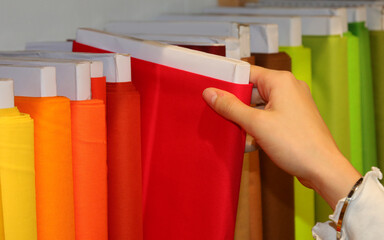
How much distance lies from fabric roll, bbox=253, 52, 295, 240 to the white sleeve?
6.3 inches

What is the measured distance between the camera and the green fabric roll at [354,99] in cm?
101

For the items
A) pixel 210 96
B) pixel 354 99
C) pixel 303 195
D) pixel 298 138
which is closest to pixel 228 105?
pixel 210 96

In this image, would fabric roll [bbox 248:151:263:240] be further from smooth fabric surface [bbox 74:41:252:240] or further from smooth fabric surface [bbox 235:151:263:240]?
smooth fabric surface [bbox 74:41:252:240]

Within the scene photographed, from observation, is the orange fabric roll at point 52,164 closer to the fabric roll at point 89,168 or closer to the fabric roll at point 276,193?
the fabric roll at point 89,168

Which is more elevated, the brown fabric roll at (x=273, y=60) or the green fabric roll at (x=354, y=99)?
the brown fabric roll at (x=273, y=60)

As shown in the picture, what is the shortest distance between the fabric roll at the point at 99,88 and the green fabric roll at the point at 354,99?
524mm

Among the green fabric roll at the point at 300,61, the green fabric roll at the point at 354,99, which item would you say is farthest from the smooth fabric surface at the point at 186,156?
the green fabric roll at the point at 354,99

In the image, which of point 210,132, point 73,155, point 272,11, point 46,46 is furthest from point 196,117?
point 272,11

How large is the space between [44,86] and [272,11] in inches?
25.6

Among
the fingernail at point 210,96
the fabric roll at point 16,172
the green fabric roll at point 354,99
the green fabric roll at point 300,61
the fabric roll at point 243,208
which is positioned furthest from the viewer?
the green fabric roll at point 354,99

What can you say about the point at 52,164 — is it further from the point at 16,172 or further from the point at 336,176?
the point at 336,176

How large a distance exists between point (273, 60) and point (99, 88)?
0.99 feet

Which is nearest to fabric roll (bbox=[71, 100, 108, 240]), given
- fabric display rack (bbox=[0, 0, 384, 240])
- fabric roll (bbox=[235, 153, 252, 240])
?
fabric display rack (bbox=[0, 0, 384, 240])

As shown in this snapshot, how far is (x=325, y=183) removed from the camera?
73 centimetres
